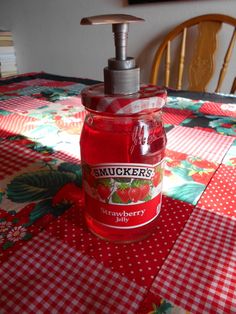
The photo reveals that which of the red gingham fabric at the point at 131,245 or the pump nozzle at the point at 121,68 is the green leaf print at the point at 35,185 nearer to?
the red gingham fabric at the point at 131,245

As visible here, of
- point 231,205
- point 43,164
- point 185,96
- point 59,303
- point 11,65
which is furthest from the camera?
point 11,65

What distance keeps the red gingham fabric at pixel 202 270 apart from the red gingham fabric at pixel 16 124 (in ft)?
1.50

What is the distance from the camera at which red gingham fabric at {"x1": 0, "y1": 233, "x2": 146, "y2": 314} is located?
0.24 meters

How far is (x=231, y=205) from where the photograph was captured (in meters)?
0.37

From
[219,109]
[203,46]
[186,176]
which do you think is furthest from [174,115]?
[203,46]

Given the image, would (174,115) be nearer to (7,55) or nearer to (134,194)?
(134,194)

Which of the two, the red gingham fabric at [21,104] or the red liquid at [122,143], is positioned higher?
the red liquid at [122,143]

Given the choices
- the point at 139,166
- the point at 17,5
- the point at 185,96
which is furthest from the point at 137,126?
the point at 17,5

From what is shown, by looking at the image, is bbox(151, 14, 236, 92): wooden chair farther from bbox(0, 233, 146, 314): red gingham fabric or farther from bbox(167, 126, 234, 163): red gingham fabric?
bbox(0, 233, 146, 314): red gingham fabric

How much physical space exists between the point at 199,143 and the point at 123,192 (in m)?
0.36

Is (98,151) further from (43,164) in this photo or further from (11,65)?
(11,65)

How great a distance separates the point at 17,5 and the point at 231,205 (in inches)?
96.5

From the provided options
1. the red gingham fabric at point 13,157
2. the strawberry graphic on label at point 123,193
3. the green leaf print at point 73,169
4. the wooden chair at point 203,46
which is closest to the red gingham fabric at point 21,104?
the red gingham fabric at point 13,157

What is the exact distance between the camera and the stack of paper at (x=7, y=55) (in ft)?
7.52
